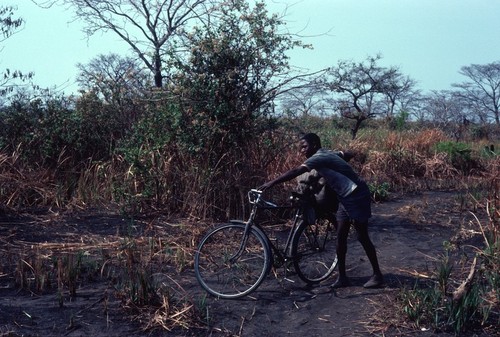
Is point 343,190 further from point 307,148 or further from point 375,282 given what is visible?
point 375,282

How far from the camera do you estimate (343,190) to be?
6781mm

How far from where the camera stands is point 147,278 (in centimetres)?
627

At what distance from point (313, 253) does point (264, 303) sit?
3.32 ft

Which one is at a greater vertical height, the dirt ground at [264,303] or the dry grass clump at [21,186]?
the dry grass clump at [21,186]

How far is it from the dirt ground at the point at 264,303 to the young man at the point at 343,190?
49cm

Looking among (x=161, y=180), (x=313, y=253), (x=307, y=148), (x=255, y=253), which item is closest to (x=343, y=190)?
(x=307, y=148)

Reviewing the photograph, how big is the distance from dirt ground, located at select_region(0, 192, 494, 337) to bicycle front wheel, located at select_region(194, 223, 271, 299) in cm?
14

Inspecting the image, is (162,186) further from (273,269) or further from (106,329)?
(106,329)

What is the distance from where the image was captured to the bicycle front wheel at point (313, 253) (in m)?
7.11

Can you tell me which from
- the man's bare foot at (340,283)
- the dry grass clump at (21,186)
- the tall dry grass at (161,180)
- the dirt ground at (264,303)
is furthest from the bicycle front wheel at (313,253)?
the dry grass clump at (21,186)

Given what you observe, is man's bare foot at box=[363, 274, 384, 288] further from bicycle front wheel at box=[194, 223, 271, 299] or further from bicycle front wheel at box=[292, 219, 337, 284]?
bicycle front wheel at box=[194, 223, 271, 299]

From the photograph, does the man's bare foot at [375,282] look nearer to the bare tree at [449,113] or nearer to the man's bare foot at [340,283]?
the man's bare foot at [340,283]

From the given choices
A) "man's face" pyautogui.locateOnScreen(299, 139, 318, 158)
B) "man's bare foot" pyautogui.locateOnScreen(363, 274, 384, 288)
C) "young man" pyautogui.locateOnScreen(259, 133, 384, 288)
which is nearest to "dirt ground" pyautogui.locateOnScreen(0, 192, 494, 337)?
"man's bare foot" pyautogui.locateOnScreen(363, 274, 384, 288)

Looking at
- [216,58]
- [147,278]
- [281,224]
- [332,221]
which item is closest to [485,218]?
[281,224]
